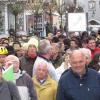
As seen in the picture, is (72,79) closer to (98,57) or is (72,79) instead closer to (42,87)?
(42,87)

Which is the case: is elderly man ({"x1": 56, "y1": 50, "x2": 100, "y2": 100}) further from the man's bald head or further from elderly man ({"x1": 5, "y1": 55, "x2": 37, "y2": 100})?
the man's bald head

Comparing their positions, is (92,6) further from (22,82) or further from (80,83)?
(80,83)

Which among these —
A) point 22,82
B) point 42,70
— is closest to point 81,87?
point 22,82

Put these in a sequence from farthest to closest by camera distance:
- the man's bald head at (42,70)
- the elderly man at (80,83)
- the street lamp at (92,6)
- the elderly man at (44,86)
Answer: the street lamp at (92,6), the elderly man at (44,86), the man's bald head at (42,70), the elderly man at (80,83)

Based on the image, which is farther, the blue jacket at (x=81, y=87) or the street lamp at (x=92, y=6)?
the street lamp at (x=92, y=6)

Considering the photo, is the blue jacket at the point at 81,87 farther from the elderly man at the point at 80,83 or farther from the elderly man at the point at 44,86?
the elderly man at the point at 44,86

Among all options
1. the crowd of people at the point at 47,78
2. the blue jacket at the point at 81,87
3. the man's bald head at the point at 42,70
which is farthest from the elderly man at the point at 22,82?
the blue jacket at the point at 81,87

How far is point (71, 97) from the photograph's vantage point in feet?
20.5

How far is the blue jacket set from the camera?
621 centimetres

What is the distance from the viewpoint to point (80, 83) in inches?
245

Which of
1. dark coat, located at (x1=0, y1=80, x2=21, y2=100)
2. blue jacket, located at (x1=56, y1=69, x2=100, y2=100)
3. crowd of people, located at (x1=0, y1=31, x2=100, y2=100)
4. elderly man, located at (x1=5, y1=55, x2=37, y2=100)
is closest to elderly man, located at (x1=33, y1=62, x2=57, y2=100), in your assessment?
crowd of people, located at (x1=0, y1=31, x2=100, y2=100)

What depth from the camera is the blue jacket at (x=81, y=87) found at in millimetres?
6207

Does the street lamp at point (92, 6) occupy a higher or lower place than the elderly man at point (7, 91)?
higher

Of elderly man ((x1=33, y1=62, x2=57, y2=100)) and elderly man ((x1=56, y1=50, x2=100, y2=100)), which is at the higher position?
elderly man ((x1=56, y1=50, x2=100, y2=100))
